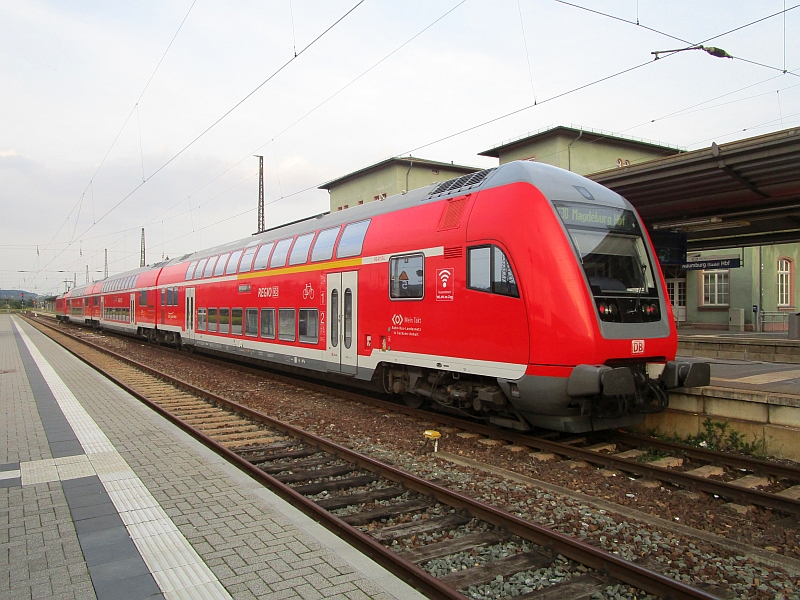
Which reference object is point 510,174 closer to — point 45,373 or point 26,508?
point 26,508

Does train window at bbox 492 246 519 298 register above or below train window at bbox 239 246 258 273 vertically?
below

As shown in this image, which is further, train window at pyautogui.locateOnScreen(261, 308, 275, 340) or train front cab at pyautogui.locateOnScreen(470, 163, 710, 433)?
train window at pyautogui.locateOnScreen(261, 308, 275, 340)

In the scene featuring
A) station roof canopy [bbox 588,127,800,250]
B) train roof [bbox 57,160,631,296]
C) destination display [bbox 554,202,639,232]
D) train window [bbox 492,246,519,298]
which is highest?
station roof canopy [bbox 588,127,800,250]

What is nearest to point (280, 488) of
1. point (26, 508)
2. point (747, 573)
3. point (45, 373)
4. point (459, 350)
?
point (26, 508)

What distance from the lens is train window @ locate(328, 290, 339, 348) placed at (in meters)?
11.0

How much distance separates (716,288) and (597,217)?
1074 inches

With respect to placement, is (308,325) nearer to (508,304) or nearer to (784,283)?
(508,304)

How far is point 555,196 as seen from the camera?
23.9 feet

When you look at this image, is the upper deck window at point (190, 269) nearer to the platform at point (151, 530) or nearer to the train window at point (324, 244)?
the train window at point (324, 244)

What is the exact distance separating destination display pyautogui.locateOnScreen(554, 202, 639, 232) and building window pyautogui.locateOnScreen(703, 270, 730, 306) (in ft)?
85.9

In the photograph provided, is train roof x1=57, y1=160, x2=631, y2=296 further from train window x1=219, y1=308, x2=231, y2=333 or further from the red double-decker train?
train window x1=219, y1=308, x2=231, y2=333

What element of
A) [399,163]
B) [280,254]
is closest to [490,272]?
[280,254]

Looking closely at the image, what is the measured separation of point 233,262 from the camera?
16281 millimetres

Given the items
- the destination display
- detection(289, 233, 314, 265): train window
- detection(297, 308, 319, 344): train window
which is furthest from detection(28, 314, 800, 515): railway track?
detection(289, 233, 314, 265): train window
